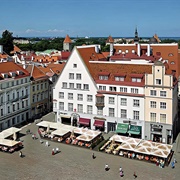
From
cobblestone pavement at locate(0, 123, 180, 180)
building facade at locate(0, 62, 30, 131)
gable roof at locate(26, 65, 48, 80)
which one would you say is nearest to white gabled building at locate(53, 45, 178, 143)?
building facade at locate(0, 62, 30, 131)

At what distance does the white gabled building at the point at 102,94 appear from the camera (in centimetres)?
6338

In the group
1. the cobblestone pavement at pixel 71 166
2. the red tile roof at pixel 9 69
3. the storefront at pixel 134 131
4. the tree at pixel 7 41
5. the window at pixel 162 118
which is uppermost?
the tree at pixel 7 41

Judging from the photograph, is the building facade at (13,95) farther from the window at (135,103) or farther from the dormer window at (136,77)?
Answer: the window at (135,103)

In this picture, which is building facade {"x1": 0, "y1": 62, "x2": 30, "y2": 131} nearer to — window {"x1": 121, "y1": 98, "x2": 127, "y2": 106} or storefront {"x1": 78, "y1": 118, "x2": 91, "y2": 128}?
storefront {"x1": 78, "y1": 118, "x2": 91, "y2": 128}

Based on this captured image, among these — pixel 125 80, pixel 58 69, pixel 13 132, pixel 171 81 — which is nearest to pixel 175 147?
Result: pixel 171 81

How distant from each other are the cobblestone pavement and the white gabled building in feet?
37.8

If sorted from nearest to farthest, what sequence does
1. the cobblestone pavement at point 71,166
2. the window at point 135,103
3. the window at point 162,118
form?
the cobblestone pavement at point 71,166 → the window at point 162,118 → the window at point 135,103

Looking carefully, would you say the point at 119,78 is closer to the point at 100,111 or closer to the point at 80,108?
the point at 100,111

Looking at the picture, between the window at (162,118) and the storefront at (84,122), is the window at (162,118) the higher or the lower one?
the higher one

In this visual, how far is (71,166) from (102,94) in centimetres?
2193

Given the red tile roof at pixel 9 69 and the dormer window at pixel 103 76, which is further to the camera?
the red tile roof at pixel 9 69

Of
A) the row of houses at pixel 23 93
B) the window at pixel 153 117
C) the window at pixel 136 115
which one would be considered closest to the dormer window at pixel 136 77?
the window at pixel 136 115

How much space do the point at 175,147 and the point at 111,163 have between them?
1563 centimetres

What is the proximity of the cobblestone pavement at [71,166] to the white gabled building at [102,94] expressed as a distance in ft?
37.8
